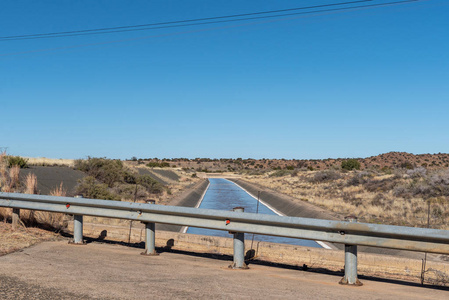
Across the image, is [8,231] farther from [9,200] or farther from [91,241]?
[91,241]

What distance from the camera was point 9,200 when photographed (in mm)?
10570

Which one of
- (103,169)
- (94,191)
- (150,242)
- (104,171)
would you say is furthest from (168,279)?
(103,169)

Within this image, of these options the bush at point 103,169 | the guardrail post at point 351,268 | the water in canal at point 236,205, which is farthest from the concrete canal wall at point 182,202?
the guardrail post at point 351,268

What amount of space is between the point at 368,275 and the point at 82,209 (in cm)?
565

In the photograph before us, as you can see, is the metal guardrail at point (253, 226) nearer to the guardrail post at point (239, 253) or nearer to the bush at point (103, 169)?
the guardrail post at point (239, 253)

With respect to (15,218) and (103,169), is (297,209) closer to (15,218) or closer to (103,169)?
(103,169)

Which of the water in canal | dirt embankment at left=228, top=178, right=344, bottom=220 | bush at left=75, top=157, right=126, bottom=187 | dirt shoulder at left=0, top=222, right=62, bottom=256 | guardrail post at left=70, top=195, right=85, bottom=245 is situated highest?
bush at left=75, top=157, right=126, bottom=187

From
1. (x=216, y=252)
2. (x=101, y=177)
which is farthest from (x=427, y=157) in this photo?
(x=216, y=252)

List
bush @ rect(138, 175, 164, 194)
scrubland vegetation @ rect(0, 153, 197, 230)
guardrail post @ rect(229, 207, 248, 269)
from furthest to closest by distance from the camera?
1. bush @ rect(138, 175, 164, 194)
2. scrubland vegetation @ rect(0, 153, 197, 230)
3. guardrail post @ rect(229, 207, 248, 269)

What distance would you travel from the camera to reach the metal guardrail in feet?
21.6

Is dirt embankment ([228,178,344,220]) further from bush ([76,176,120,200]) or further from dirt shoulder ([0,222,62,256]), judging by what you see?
dirt shoulder ([0,222,62,256])

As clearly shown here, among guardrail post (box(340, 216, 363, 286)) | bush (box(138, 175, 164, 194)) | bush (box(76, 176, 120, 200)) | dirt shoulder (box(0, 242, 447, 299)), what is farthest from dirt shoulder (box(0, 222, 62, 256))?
bush (box(138, 175, 164, 194))

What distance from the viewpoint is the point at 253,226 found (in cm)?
776

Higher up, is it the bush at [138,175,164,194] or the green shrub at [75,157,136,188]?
the green shrub at [75,157,136,188]
